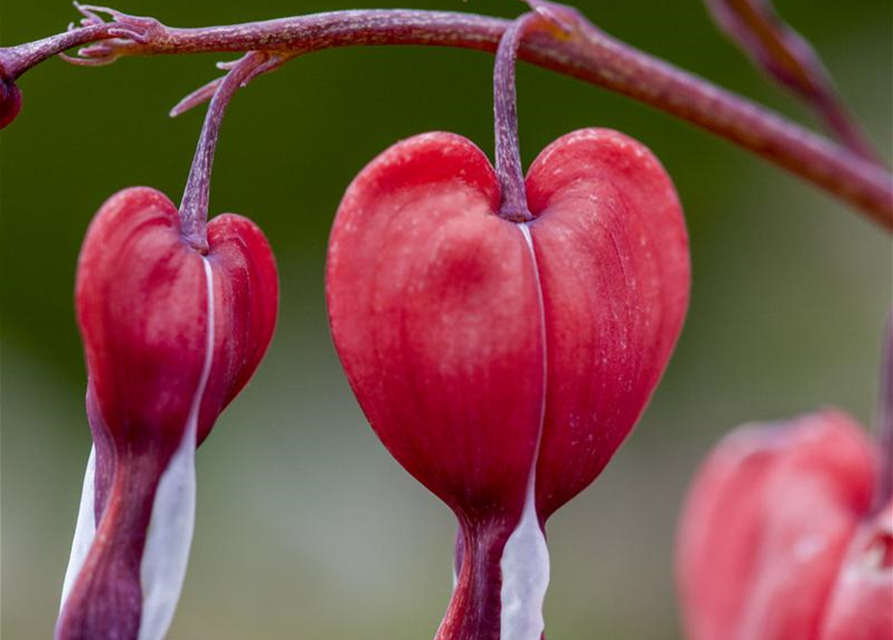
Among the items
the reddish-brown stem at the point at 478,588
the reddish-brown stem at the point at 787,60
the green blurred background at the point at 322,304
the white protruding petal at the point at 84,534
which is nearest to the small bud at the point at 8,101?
the white protruding petal at the point at 84,534

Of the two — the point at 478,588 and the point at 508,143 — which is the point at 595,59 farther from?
the point at 478,588

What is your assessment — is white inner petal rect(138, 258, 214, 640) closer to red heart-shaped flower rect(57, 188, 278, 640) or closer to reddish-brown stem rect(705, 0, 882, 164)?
red heart-shaped flower rect(57, 188, 278, 640)

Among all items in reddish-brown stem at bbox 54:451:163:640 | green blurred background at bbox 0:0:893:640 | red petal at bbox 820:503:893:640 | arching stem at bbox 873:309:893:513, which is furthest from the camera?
green blurred background at bbox 0:0:893:640

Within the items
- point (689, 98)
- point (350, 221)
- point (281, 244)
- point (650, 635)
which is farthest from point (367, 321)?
point (281, 244)

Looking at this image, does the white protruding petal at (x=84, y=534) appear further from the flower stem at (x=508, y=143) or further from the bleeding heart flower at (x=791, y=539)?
the bleeding heart flower at (x=791, y=539)

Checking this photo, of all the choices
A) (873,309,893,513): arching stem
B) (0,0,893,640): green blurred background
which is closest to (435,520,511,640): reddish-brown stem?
(873,309,893,513): arching stem

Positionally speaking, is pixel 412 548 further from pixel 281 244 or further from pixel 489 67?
pixel 489 67
